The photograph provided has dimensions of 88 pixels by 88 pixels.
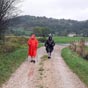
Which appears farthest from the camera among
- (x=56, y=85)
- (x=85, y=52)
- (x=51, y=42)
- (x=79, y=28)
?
(x=79, y=28)

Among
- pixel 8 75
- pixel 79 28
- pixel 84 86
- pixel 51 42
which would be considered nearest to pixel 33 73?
pixel 8 75

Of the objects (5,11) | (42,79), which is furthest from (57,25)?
(42,79)

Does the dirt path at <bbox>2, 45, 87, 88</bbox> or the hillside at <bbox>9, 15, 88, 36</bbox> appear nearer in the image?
the dirt path at <bbox>2, 45, 87, 88</bbox>

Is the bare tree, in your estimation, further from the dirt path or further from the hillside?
the hillside

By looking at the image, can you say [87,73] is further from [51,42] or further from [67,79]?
[51,42]

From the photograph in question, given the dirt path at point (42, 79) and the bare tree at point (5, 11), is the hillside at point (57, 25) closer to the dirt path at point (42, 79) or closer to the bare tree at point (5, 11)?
the bare tree at point (5, 11)

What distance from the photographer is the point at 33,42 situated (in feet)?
81.7

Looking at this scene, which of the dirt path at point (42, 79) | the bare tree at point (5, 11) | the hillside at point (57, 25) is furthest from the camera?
the hillside at point (57, 25)

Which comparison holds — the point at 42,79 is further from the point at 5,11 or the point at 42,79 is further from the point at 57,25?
the point at 57,25

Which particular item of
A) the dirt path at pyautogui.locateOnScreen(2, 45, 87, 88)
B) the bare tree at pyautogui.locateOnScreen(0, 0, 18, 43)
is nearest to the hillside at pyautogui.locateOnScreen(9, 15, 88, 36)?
the bare tree at pyautogui.locateOnScreen(0, 0, 18, 43)

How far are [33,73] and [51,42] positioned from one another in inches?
352

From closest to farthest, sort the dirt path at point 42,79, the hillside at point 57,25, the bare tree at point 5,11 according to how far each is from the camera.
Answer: the dirt path at point 42,79 → the bare tree at point 5,11 → the hillside at point 57,25

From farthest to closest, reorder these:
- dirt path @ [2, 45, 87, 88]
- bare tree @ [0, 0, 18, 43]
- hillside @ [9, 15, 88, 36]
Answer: hillside @ [9, 15, 88, 36] < bare tree @ [0, 0, 18, 43] < dirt path @ [2, 45, 87, 88]

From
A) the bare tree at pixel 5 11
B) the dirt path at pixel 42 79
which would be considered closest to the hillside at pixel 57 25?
the bare tree at pixel 5 11
